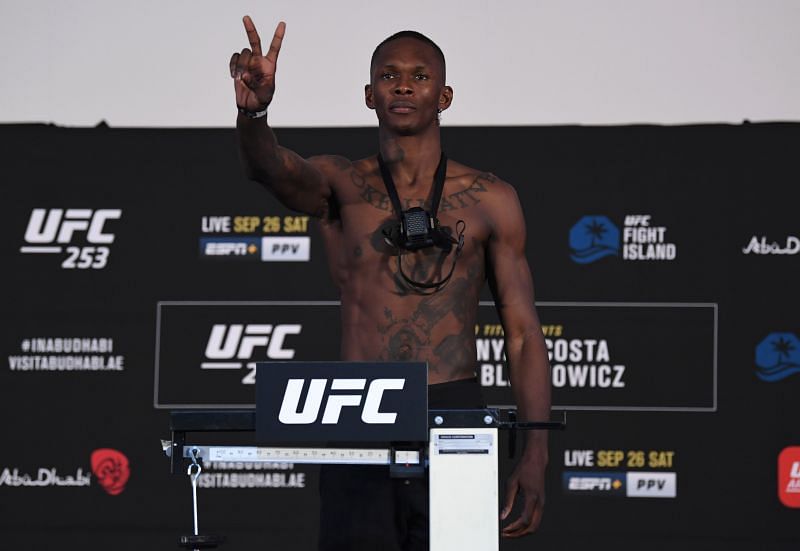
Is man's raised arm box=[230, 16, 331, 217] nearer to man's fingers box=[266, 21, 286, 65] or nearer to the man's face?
man's fingers box=[266, 21, 286, 65]

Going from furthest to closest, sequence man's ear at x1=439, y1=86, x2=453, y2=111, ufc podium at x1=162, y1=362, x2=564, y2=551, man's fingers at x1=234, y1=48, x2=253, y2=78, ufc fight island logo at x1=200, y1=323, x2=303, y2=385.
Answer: ufc fight island logo at x1=200, y1=323, x2=303, y2=385 → man's ear at x1=439, y1=86, x2=453, y2=111 → man's fingers at x1=234, y1=48, x2=253, y2=78 → ufc podium at x1=162, y1=362, x2=564, y2=551

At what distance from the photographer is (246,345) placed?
4711 mm

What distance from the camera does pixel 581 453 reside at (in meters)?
4.61

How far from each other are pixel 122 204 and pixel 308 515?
1.28 metres

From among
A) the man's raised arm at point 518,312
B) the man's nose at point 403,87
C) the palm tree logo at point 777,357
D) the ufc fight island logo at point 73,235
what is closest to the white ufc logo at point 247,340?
the ufc fight island logo at point 73,235

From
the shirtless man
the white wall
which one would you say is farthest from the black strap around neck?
the white wall

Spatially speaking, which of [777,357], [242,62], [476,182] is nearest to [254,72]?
[242,62]

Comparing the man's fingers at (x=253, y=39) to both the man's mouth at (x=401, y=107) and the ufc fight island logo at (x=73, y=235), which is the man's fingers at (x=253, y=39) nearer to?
the man's mouth at (x=401, y=107)

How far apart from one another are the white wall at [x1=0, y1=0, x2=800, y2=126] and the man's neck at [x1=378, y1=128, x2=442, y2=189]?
68.7 inches

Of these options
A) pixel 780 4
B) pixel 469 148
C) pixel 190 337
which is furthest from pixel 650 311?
pixel 190 337

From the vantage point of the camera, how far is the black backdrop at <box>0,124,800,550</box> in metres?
4.59

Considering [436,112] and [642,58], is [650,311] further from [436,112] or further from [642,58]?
[436,112]

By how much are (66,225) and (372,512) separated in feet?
7.97

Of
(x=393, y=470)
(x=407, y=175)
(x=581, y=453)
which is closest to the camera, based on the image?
(x=393, y=470)
